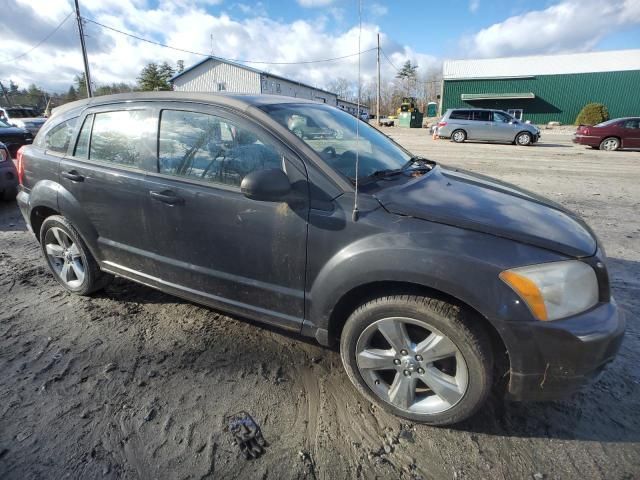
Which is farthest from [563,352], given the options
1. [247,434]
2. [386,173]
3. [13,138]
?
[13,138]

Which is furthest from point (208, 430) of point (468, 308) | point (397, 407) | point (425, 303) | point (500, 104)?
point (500, 104)

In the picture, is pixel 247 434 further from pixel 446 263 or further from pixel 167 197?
pixel 167 197

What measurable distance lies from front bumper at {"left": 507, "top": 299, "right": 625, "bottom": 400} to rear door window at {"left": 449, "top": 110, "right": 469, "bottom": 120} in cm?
1985

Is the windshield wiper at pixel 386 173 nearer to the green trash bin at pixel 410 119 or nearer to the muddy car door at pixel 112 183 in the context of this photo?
the muddy car door at pixel 112 183

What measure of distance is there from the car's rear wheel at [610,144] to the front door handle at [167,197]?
19128 millimetres

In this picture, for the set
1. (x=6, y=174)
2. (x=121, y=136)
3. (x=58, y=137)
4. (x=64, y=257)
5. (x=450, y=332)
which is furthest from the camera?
(x=6, y=174)

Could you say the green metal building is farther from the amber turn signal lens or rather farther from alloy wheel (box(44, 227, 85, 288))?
the amber turn signal lens

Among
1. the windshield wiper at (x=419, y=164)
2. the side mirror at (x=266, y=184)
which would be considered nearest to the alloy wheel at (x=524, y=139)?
the windshield wiper at (x=419, y=164)

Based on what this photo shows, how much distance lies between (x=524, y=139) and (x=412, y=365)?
787 inches

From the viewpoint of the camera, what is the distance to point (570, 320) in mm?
1832

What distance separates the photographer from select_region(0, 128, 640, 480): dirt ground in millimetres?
1945

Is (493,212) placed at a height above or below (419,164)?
below

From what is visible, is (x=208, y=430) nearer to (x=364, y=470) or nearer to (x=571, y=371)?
(x=364, y=470)

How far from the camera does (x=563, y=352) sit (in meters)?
1.83
